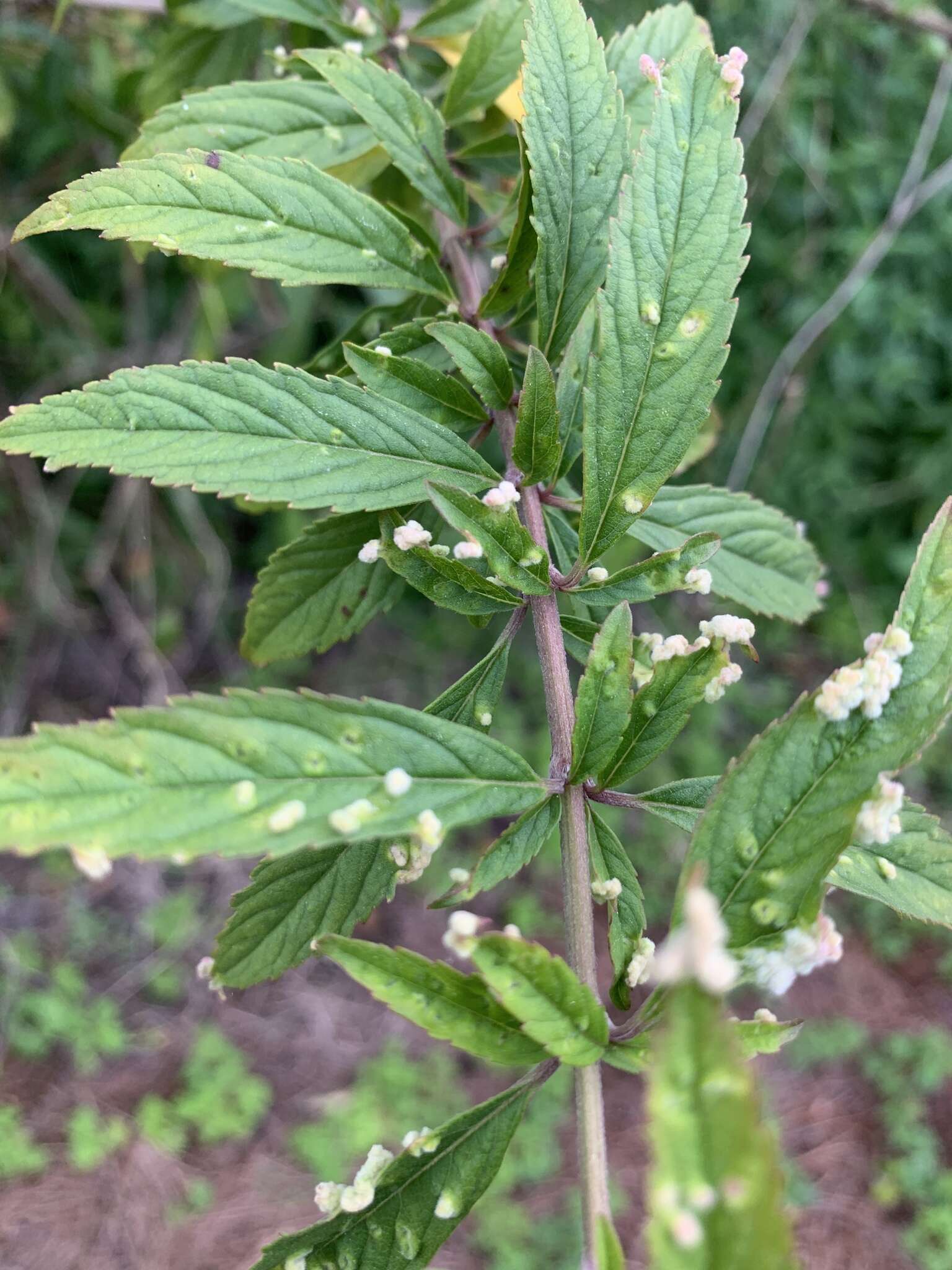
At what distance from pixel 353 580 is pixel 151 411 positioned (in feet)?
1.20

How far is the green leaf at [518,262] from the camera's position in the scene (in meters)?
0.95

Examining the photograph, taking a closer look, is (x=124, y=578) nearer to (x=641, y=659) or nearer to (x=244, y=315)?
(x=244, y=315)

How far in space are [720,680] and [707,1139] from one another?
473 mm

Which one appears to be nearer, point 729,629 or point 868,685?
point 868,685

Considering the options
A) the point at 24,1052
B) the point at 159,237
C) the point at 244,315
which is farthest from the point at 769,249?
the point at 24,1052

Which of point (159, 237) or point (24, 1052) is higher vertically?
point (159, 237)

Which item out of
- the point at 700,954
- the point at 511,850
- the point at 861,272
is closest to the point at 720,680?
the point at 511,850

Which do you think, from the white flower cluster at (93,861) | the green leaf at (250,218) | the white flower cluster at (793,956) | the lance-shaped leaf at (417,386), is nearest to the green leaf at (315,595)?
the lance-shaped leaf at (417,386)

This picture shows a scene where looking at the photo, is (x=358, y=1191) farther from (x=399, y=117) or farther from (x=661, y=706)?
(x=399, y=117)

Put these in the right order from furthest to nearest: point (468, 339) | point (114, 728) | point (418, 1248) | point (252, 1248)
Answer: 1. point (252, 1248)
2. point (468, 339)
3. point (418, 1248)
4. point (114, 728)

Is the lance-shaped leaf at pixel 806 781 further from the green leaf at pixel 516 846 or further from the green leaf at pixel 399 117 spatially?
the green leaf at pixel 399 117

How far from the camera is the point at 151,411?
0.84 meters

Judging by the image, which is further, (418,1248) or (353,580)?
(353,580)

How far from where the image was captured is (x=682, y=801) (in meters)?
0.86
